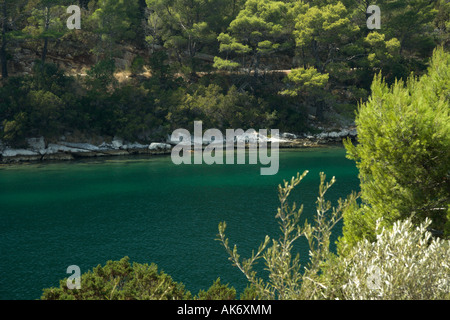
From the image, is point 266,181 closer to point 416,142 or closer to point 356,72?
point 416,142

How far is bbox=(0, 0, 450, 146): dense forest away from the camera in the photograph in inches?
2116

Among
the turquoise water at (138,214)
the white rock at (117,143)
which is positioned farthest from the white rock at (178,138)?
the turquoise water at (138,214)

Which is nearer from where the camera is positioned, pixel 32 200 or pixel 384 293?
pixel 384 293

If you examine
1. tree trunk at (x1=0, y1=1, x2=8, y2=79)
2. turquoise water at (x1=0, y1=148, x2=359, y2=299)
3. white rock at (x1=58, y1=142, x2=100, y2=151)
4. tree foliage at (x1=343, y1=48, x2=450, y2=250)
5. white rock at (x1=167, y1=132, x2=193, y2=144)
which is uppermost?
tree trunk at (x1=0, y1=1, x2=8, y2=79)

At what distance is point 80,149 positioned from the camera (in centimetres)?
5147

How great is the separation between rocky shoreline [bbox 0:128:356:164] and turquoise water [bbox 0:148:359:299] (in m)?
3.97

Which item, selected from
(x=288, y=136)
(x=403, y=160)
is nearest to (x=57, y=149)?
(x=288, y=136)

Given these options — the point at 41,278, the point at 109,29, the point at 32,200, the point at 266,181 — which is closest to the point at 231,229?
Result: the point at 41,278

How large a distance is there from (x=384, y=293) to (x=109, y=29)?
62.1 metres

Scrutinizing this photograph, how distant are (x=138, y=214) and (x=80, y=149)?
26824 millimetres

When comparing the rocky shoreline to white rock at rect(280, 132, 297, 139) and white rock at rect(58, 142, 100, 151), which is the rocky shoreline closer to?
white rock at rect(58, 142, 100, 151)

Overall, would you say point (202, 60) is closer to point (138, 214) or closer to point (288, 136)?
point (288, 136)

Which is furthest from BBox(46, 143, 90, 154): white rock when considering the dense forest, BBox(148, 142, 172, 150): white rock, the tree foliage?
the tree foliage
